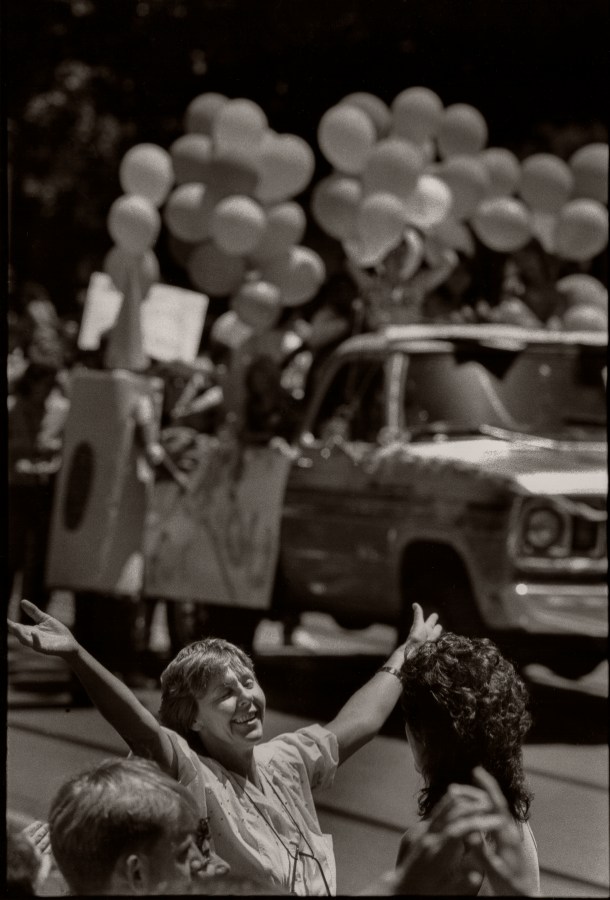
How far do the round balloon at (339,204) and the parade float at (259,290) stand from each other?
0.01 meters

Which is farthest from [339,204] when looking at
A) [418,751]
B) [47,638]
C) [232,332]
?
[47,638]

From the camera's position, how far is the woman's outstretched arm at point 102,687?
2.28 meters

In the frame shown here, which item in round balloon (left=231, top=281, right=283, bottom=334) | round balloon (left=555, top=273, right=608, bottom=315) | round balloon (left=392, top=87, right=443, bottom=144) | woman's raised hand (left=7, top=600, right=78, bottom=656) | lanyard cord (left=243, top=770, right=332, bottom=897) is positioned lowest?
lanyard cord (left=243, top=770, right=332, bottom=897)

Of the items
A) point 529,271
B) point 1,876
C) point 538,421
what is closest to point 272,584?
point 538,421

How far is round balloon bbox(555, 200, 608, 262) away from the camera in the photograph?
32.0ft

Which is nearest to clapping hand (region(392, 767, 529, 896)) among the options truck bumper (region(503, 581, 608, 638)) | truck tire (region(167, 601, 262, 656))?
truck bumper (region(503, 581, 608, 638))

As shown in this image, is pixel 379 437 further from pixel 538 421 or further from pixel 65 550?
pixel 65 550

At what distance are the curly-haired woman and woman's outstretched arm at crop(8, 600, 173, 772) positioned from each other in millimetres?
406

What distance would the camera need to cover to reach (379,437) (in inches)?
323

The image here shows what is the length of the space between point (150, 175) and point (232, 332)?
1.14m

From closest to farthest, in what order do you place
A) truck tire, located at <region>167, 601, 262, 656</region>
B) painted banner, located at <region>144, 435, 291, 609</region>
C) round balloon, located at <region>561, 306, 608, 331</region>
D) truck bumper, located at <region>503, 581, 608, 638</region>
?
truck bumper, located at <region>503, 581, 608, 638</region> < painted banner, located at <region>144, 435, 291, 609</region> < truck tire, located at <region>167, 601, 262, 656</region> < round balloon, located at <region>561, 306, 608, 331</region>

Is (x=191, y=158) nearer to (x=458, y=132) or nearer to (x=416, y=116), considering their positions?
(x=416, y=116)

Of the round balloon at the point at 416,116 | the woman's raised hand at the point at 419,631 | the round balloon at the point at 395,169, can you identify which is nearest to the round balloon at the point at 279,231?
the round balloon at the point at 395,169

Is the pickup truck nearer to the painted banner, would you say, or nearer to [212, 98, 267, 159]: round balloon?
the painted banner
